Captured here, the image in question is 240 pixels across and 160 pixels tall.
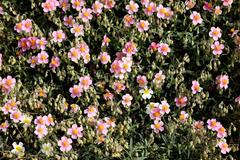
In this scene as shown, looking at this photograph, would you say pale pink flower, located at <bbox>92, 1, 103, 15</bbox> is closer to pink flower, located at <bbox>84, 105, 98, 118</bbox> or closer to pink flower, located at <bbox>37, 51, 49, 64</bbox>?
pink flower, located at <bbox>37, 51, 49, 64</bbox>

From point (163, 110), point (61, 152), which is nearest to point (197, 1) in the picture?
point (163, 110)

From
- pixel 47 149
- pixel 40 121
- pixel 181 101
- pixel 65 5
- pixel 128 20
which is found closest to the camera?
pixel 47 149

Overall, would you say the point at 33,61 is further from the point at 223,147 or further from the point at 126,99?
the point at 223,147

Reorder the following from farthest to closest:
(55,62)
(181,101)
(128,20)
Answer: (128,20) < (55,62) < (181,101)

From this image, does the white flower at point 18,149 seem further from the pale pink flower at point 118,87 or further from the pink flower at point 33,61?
the pale pink flower at point 118,87

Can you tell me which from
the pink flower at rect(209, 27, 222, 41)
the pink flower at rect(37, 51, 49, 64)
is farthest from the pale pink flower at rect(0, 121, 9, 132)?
the pink flower at rect(209, 27, 222, 41)

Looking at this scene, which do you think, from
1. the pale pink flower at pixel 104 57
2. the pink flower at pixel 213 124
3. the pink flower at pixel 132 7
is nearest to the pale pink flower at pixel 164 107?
the pink flower at pixel 213 124

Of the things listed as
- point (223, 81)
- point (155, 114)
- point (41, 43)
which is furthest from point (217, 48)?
point (41, 43)
